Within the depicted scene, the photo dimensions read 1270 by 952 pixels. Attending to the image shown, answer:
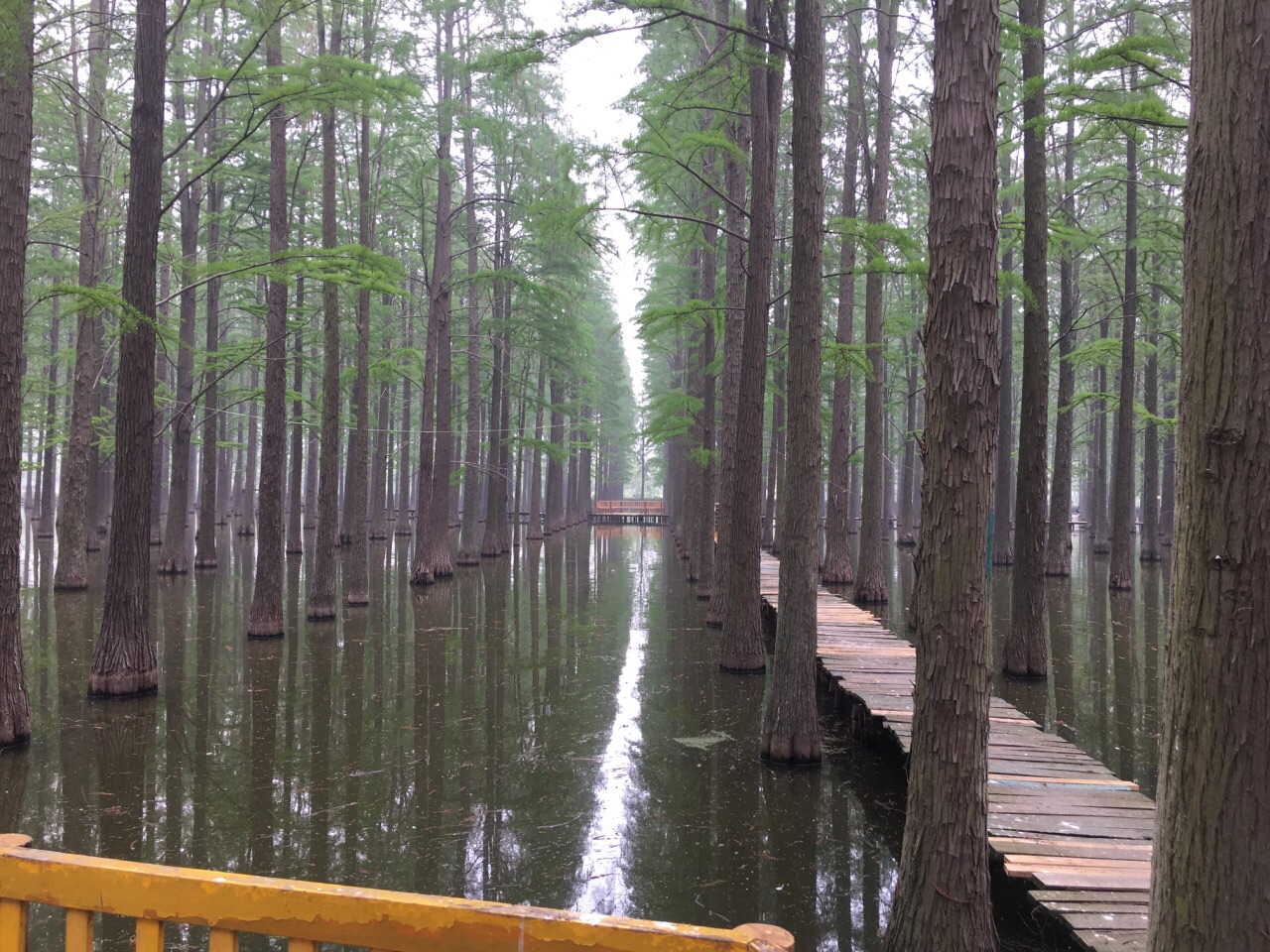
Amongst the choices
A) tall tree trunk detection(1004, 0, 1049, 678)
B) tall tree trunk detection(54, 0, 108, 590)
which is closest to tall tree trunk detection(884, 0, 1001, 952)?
tall tree trunk detection(1004, 0, 1049, 678)

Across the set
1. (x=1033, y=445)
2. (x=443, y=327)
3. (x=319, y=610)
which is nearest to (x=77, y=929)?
(x=1033, y=445)

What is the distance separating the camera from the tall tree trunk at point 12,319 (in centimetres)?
733

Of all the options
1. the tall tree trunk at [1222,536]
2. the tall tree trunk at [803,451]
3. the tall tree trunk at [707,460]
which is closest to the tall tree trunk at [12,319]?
the tall tree trunk at [803,451]

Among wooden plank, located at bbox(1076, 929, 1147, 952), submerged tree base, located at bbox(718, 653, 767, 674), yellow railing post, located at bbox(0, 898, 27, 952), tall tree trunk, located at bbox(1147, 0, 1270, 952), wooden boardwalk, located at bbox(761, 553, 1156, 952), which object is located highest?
tall tree trunk, located at bbox(1147, 0, 1270, 952)

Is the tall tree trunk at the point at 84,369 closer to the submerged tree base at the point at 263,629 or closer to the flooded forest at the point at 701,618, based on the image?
the flooded forest at the point at 701,618

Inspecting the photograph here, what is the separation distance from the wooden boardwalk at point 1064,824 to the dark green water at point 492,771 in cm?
46

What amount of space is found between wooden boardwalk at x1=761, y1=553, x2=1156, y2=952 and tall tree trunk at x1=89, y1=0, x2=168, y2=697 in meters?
7.67

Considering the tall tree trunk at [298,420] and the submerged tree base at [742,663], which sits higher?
the tall tree trunk at [298,420]

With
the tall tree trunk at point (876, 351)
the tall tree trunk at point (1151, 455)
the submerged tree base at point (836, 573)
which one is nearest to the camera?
the tall tree trunk at point (876, 351)

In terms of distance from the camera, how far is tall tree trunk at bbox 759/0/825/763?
7.46 metres

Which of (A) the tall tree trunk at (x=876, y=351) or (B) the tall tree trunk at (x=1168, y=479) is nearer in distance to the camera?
(A) the tall tree trunk at (x=876, y=351)

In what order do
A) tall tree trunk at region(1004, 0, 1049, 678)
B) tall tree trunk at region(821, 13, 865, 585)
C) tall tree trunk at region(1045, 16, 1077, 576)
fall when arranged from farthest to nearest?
tall tree trunk at region(1045, 16, 1077, 576) → tall tree trunk at region(821, 13, 865, 585) → tall tree trunk at region(1004, 0, 1049, 678)

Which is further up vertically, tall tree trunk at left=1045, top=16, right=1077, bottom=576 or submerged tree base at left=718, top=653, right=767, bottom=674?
tall tree trunk at left=1045, top=16, right=1077, bottom=576

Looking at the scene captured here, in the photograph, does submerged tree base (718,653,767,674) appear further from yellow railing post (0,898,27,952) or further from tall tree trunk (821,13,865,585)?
yellow railing post (0,898,27,952)
